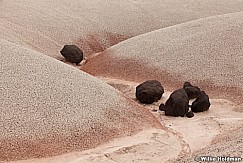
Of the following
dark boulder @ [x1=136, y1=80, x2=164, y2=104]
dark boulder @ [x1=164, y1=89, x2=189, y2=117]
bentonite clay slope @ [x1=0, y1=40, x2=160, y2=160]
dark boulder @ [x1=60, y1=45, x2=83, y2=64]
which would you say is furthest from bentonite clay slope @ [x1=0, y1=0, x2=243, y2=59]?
dark boulder @ [x1=164, y1=89, x2=189, y2=117]

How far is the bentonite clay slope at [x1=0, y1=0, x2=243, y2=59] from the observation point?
13.9 m

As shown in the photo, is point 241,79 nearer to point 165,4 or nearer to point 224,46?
point 224,46

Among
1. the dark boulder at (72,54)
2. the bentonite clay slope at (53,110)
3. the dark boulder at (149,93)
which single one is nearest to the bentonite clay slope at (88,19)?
the dark boulder at (72,54)

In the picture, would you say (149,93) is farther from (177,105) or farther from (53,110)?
(53,110)

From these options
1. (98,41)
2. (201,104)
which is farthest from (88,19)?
(201,104)

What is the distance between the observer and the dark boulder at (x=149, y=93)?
9.91m

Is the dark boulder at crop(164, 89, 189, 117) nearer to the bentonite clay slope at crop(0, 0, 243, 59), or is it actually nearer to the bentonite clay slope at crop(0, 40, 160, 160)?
the bentonite clay slope at crop(0, 40, 160, 160)

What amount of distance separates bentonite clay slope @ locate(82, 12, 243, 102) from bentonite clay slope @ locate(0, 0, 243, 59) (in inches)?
64.8

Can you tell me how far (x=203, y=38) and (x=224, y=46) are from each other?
0.67 meters

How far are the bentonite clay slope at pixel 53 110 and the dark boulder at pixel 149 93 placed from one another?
3.19 feet

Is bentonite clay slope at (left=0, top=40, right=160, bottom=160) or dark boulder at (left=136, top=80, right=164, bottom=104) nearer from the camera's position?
bentonite clay slope at (left=0, top=40, right=160, bottom=160)

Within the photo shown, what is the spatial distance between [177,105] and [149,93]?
32.1 inches

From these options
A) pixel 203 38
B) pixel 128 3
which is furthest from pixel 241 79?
pixel 128 3

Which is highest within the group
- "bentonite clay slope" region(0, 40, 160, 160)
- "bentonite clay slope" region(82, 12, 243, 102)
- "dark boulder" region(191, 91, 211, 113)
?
"bentonite clay slope" region(82, 12, 243, 102)
